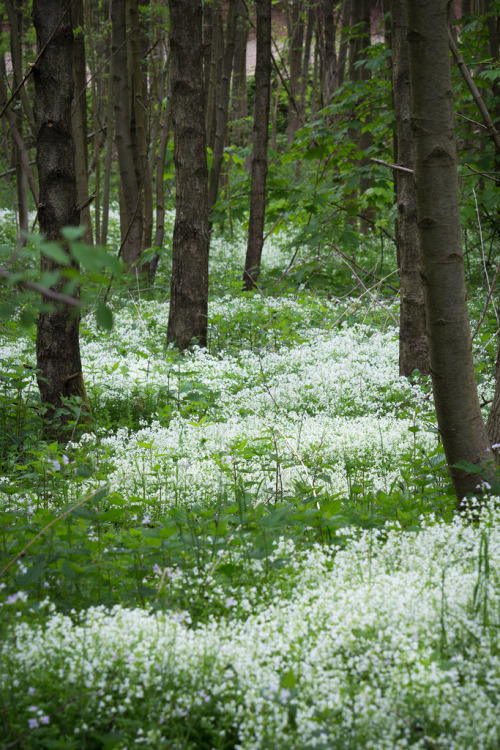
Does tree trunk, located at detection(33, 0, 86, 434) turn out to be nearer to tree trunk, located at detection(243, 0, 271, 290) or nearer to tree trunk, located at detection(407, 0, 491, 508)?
tree trunk, located at detection(407, 0, 491, 508)

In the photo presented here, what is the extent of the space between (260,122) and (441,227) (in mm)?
8959

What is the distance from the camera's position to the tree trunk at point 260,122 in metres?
10.7

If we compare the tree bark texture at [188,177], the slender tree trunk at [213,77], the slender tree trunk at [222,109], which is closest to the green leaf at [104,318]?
the tree bark texture at [188,177]

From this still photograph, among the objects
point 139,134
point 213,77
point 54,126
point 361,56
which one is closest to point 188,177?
point 54,126

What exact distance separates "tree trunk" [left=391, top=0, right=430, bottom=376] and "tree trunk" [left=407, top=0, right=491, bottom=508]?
2726mm

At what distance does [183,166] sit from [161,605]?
257 inches

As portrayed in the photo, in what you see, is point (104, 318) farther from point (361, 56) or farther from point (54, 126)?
point (361, 56)

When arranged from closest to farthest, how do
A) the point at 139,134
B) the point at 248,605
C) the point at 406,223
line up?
the point at 248,605 < the point at 406,223 < the point at 139,134

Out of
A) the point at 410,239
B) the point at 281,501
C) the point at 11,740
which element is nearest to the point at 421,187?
the point at 281,501

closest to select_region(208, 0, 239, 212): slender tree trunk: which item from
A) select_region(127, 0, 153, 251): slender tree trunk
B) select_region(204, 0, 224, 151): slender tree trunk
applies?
select_region(204, 0, 224, 151): slender tree trunk

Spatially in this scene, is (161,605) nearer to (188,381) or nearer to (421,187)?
(421,187)

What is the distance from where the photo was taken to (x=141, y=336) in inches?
330

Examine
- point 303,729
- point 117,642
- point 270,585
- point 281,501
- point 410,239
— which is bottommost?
point 303,729

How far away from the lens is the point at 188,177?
779cm
